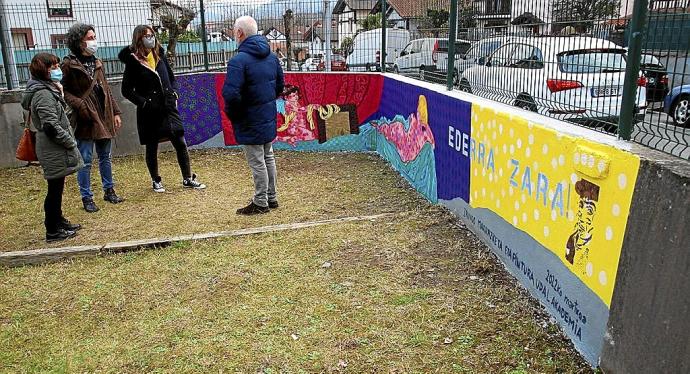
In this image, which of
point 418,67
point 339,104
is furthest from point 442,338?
point 339,104

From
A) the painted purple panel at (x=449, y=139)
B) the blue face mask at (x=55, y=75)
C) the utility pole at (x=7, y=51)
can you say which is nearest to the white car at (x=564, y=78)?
the painted purple panel at (x=449, y=139)

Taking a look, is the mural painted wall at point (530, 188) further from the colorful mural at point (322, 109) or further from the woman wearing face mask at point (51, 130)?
the woman wearing face mask at point (51, 130)

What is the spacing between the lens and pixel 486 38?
459 cm

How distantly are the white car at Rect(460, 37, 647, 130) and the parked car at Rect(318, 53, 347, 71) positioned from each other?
452 centimetres

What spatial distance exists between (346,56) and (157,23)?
3.47 meters

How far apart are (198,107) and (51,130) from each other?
13.5 feet

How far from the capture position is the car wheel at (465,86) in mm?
5098

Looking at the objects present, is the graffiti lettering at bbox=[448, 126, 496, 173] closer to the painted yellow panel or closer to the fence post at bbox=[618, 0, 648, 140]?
the painted yellow panel

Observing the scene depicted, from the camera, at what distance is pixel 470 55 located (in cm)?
494

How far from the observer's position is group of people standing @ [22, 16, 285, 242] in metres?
4.65

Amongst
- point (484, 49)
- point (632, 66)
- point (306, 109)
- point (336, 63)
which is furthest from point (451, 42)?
point (336, 63)

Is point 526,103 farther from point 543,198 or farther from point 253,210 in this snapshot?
point 253,210

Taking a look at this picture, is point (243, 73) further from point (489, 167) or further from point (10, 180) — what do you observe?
point (10, 180)

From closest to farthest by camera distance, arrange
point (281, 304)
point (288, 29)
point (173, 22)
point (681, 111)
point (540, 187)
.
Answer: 1. point (681, 111)
2. point (540, 187)
3. point (281, 304)
4. point (288, 29)
5. point (173, 22)
